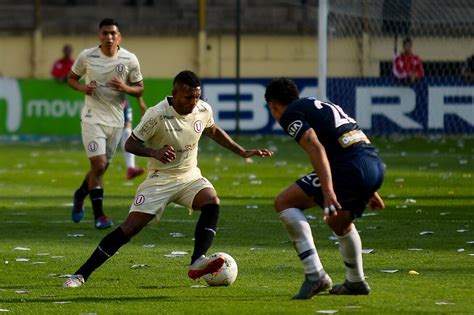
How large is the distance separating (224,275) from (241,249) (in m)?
2.46

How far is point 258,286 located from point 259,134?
69.2ft

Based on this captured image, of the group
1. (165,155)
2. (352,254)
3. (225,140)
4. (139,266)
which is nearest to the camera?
(352,254)

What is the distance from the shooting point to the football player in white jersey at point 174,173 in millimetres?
10914

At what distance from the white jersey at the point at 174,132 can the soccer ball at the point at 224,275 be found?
3.09 feet

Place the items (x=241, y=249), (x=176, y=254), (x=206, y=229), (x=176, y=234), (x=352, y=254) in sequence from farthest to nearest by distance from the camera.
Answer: (x=176, y=234) < (x=241, y=249) < (x=176, y=254) < (x=206, y=229) < (x=352, y=254)

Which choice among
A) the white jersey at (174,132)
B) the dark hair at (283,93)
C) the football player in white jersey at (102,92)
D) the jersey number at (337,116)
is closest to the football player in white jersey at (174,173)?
the white jersey at (174,132)

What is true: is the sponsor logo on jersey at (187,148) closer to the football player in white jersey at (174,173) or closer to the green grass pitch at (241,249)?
the football player in white jersey at (174,173)

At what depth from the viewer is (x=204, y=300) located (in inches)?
394

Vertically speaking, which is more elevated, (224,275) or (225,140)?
(225,140)

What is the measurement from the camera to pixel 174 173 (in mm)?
11289

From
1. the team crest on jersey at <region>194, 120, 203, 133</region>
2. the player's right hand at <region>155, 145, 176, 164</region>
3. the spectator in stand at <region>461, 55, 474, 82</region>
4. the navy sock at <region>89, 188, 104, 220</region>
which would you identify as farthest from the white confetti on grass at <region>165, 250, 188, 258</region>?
the spectator in stand at <region>461, 55, 474, 82</region>

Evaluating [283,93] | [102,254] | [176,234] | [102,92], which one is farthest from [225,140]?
[102,92]

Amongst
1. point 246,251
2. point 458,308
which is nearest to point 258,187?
point 246,251

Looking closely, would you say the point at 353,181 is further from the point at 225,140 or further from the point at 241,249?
the point at 241,249
